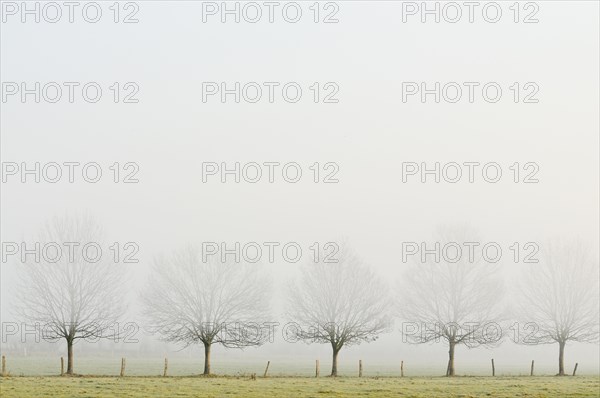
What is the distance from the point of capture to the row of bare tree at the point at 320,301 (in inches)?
2675

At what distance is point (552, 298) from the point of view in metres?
80.0

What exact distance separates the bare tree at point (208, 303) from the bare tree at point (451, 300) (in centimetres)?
1543

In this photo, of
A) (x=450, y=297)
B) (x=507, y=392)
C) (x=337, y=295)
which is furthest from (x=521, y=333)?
(x=507, y=392)

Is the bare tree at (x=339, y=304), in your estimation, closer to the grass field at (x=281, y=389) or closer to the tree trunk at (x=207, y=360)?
the tree trunk at (x=207, y=360)

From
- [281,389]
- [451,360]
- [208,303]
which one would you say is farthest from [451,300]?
[281,389]

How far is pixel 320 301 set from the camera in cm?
7531

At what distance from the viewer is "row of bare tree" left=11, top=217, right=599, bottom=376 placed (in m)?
67.9

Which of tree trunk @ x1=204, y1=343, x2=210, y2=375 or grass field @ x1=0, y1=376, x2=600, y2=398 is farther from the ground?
grass field @ x1=0, y1=376, x2=600, y2=398

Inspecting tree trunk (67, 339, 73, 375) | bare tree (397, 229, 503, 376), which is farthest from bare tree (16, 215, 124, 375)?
bare tree (397, 229, 503, 376)

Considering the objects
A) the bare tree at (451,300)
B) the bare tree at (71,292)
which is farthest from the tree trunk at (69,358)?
the bare tree at (451,300)

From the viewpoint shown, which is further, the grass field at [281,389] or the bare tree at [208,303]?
the bare tree at [208,303]

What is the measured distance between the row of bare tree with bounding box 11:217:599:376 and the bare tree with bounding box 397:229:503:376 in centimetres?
11

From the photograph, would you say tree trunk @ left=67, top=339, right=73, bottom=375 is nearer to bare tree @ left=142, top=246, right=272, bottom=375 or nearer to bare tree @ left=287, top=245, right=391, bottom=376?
bare tree @ left=142, top=246, right=272, bottom=375

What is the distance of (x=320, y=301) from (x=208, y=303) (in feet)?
38.7
